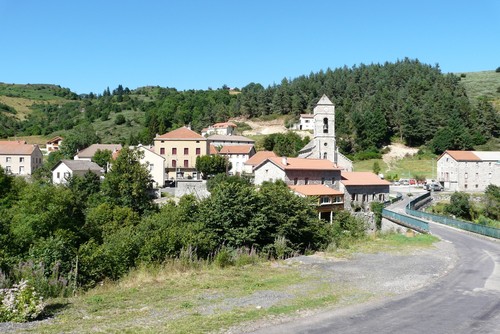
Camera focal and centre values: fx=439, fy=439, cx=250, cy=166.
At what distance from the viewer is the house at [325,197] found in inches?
1676

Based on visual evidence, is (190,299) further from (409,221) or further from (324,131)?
(324,131)

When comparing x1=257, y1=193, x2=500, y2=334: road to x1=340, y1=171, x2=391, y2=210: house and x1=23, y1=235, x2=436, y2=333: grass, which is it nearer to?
x1=23, y1=235, x2=436, y2=333: grass

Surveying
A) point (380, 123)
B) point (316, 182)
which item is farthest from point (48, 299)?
point (380, 123)

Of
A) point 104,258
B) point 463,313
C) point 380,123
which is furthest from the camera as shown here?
point 380,123

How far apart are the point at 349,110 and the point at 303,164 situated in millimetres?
68947

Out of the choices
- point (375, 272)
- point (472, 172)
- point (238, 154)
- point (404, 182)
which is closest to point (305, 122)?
point (238, 154)

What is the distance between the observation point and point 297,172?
4691 cm

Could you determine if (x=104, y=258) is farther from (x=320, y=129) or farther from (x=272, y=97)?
(x=272, y=97)

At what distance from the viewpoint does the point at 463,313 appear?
31.4 ft

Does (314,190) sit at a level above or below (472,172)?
below

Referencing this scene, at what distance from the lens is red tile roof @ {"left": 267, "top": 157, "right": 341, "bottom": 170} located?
152 feet

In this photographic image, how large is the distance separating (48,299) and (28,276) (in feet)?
4.78

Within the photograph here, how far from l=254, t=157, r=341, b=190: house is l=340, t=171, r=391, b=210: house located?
1.41 m

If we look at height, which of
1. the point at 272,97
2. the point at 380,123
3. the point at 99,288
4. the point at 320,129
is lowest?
the point at 99,288
